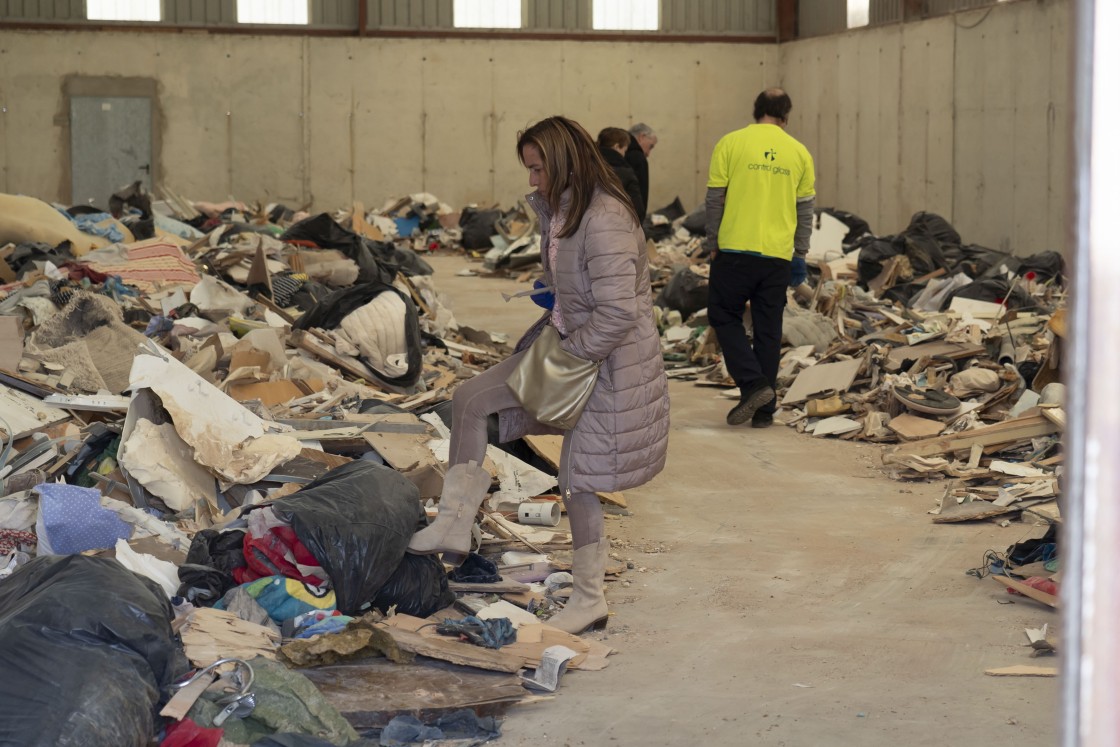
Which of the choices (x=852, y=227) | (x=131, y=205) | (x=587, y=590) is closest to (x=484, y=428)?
(x=587, y=590)

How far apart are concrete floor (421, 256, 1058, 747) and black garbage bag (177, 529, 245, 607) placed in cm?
111

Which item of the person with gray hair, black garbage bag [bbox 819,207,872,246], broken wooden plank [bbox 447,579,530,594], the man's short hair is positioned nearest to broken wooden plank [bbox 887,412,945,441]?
the man's short hair

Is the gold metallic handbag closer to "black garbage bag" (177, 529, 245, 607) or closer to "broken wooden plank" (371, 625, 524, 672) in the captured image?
"broken wooden plank" (371, 625, 524, 672)

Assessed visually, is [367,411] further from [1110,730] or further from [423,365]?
[1110,730]

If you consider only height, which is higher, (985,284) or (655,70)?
(655,70)

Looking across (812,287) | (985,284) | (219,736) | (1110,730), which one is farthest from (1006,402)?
(1110,730)

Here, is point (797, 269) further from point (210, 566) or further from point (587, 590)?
point (210, 566)

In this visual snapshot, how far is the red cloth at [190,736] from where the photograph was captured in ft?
10.8

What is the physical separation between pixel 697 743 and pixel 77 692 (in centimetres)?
162

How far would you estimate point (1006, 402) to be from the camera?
7.91 meters

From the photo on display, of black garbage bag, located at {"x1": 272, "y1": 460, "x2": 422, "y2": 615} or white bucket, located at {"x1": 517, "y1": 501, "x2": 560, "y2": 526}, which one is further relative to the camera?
white bucket, located at {"x1": 517, "y1": 501, "x2": 560, "y2": 526}

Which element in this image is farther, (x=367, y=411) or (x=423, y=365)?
(x=423, y=365)

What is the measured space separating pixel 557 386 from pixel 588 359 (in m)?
0.13

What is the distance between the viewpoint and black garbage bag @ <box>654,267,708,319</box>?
467 inches
